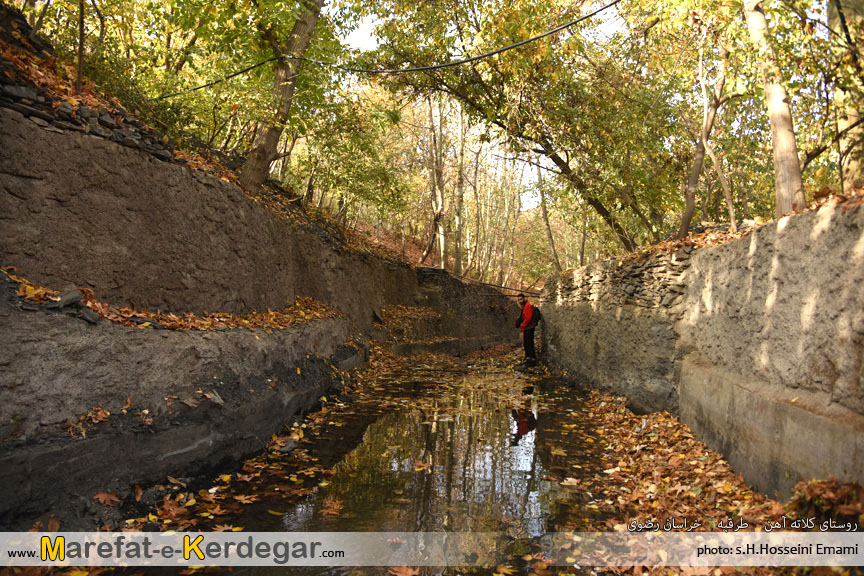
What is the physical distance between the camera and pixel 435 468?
599 centimetres

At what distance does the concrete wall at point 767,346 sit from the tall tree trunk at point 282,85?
814 centimetres

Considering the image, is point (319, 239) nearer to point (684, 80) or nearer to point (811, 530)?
point (684, 80)

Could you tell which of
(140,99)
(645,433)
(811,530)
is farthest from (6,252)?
(645,433)

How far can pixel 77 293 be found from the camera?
197 inches

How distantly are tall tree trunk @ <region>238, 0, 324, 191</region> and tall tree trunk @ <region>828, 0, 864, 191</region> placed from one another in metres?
9.17

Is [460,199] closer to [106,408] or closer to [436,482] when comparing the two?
[436,482]

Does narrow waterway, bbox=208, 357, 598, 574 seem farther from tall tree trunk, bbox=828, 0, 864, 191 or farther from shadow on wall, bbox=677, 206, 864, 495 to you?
tall tree trunk, bbox=828, 0, 864, 191

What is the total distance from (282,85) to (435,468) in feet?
28.8

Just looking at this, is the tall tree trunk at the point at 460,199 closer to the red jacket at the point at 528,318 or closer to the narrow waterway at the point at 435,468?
the red jacket at the point at 528,318

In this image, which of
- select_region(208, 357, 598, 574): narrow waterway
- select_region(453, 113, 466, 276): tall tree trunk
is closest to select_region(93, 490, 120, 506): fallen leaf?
select_region(208, 357, 598, 574): narrow waterway

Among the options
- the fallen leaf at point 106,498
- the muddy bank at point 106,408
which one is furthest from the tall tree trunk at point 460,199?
the fallen leaf at point 106,498

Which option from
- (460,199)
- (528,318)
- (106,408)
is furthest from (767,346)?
(460,199)

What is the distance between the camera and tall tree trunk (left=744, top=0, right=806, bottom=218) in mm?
6066

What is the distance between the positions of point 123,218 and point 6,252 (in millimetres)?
1498
